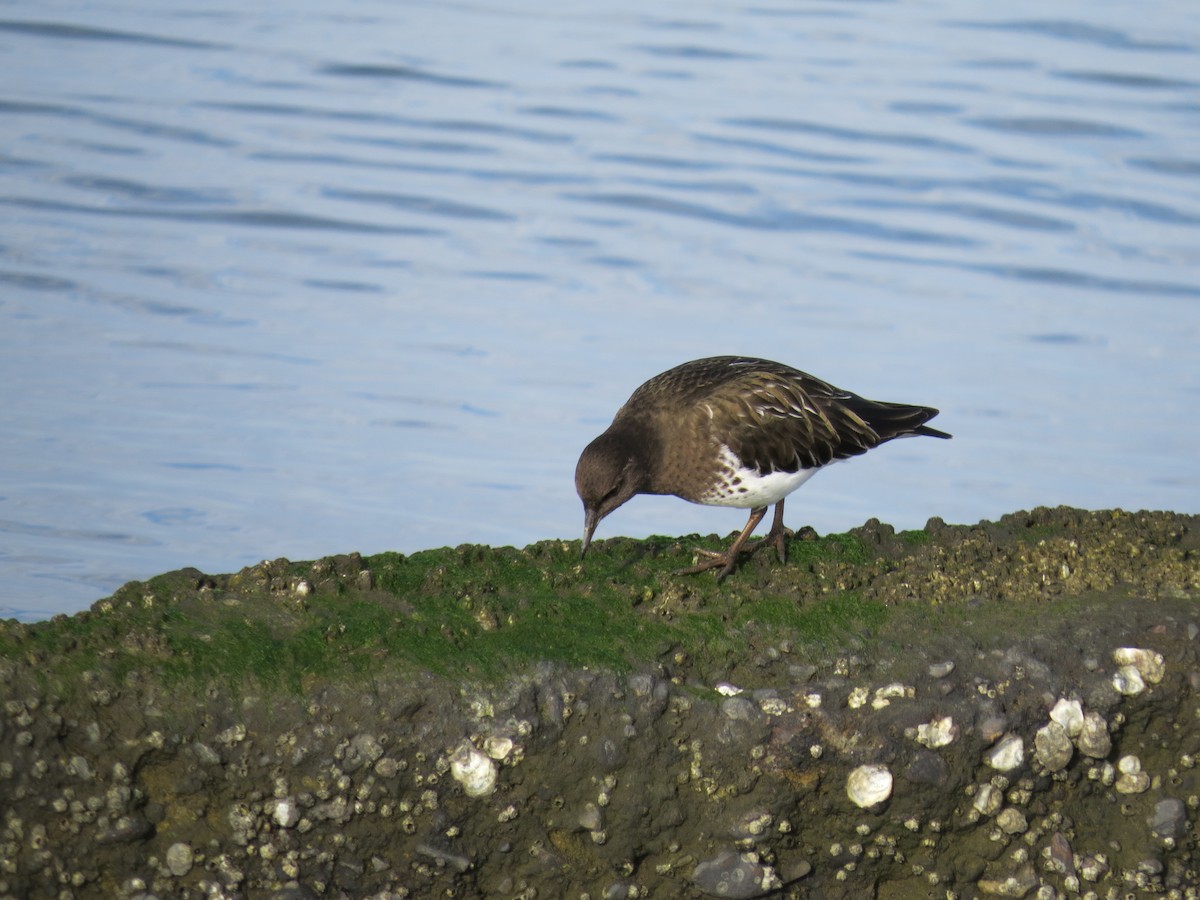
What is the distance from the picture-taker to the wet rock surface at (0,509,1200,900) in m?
3.73

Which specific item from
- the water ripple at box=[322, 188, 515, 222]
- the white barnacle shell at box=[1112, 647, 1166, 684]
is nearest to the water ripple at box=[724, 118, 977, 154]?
the water ripple at box=[322, 188, 515, 222]

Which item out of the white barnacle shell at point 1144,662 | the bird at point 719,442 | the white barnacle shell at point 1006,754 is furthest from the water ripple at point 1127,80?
the white barnacle shell at point 1006,754

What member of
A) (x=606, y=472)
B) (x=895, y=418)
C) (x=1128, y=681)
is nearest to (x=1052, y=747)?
(x=1128, y=681)

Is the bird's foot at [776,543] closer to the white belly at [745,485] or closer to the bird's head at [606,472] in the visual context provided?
the white belly at [745,485]

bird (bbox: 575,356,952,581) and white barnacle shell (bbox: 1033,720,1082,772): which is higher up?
bird (bbox: 575,356,952,581)

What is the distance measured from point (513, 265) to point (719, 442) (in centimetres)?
502

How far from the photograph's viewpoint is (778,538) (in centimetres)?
521

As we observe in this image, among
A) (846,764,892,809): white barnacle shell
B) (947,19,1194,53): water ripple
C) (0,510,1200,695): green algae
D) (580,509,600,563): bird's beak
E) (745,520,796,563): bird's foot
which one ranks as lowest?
(846,764,892,809): white barnacle shell

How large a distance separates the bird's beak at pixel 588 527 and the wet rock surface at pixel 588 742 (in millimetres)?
347

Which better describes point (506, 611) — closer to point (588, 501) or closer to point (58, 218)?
point (588, 501)

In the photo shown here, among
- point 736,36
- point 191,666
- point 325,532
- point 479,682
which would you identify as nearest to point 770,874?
point 479,682

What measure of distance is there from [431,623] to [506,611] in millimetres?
222

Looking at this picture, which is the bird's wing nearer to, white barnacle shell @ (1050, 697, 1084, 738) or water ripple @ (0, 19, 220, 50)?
white barnacle shell @ (1050, 697, 1084, 738)

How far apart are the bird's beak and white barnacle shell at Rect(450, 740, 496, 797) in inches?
38.9
